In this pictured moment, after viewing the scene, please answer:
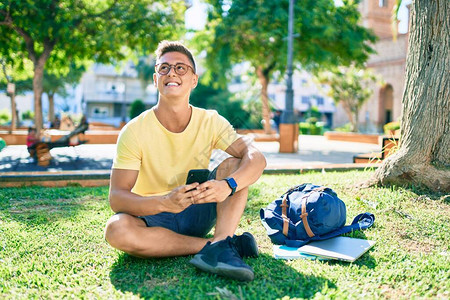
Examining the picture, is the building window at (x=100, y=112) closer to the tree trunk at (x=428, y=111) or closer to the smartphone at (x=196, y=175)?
the tree trunk at (x=428, y=111)

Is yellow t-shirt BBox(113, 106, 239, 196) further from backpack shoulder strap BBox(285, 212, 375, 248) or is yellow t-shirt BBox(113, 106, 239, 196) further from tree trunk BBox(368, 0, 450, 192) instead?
tree trunk BBox(368, 0, 450, 192)

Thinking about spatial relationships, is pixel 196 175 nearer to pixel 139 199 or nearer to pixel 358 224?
pixel 139 199

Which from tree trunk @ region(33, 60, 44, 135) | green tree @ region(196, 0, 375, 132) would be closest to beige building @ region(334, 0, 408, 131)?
green tree @ region(196, 0, 375, 132)

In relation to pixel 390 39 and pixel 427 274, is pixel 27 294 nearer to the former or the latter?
pixel 427 274

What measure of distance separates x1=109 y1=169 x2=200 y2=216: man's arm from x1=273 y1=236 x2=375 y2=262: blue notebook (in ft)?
2.86

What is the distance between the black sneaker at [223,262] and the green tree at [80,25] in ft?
33.3

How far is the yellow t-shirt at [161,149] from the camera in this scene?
288cm

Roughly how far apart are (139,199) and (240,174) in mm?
697

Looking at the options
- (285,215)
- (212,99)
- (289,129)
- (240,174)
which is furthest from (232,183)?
(212,99)

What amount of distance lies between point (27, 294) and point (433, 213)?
3440 millimetres

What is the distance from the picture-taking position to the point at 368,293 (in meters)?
2.37

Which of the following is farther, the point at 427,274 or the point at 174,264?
the point at 174,264

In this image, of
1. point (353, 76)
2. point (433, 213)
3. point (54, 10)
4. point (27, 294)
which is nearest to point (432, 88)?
point (433, 213)

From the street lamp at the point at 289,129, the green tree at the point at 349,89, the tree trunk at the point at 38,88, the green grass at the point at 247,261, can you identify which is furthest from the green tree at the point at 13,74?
the green tree at the point at 349,89
